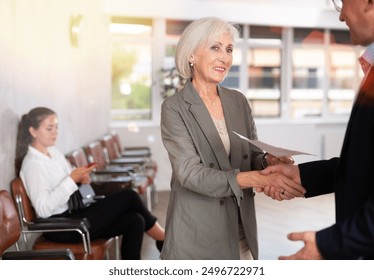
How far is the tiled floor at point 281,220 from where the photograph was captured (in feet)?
12.9

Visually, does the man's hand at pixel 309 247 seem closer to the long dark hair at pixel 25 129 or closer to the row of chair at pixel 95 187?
the row of chair at pixel 95 187

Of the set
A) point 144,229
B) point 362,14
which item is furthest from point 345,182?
point 144,229

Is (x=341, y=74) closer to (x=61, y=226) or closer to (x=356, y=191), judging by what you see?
(x=61, y=226)

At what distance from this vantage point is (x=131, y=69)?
23.8ft

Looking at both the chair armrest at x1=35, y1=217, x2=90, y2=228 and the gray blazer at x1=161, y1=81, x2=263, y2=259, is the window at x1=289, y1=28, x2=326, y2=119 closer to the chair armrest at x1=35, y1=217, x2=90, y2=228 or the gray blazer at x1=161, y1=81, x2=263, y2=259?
the chair armrest at x1=35, y1=217, x2=90, y2=228

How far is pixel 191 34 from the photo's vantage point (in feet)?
6.27

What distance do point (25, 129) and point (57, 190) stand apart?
36 cm

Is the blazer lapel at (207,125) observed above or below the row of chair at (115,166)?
above

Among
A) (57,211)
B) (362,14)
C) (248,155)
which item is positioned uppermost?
(362,14)

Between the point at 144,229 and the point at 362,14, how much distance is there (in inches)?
96.8

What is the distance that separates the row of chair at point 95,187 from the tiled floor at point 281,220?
10.8 inches

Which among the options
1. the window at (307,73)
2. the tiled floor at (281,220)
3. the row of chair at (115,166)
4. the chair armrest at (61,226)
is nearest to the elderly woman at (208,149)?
the chair armrest at (61,226)

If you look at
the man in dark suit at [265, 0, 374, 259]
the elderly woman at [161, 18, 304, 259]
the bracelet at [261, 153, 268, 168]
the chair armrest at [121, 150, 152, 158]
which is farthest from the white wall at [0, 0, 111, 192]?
the man in dark suit at [265, 0, 374, 259]
